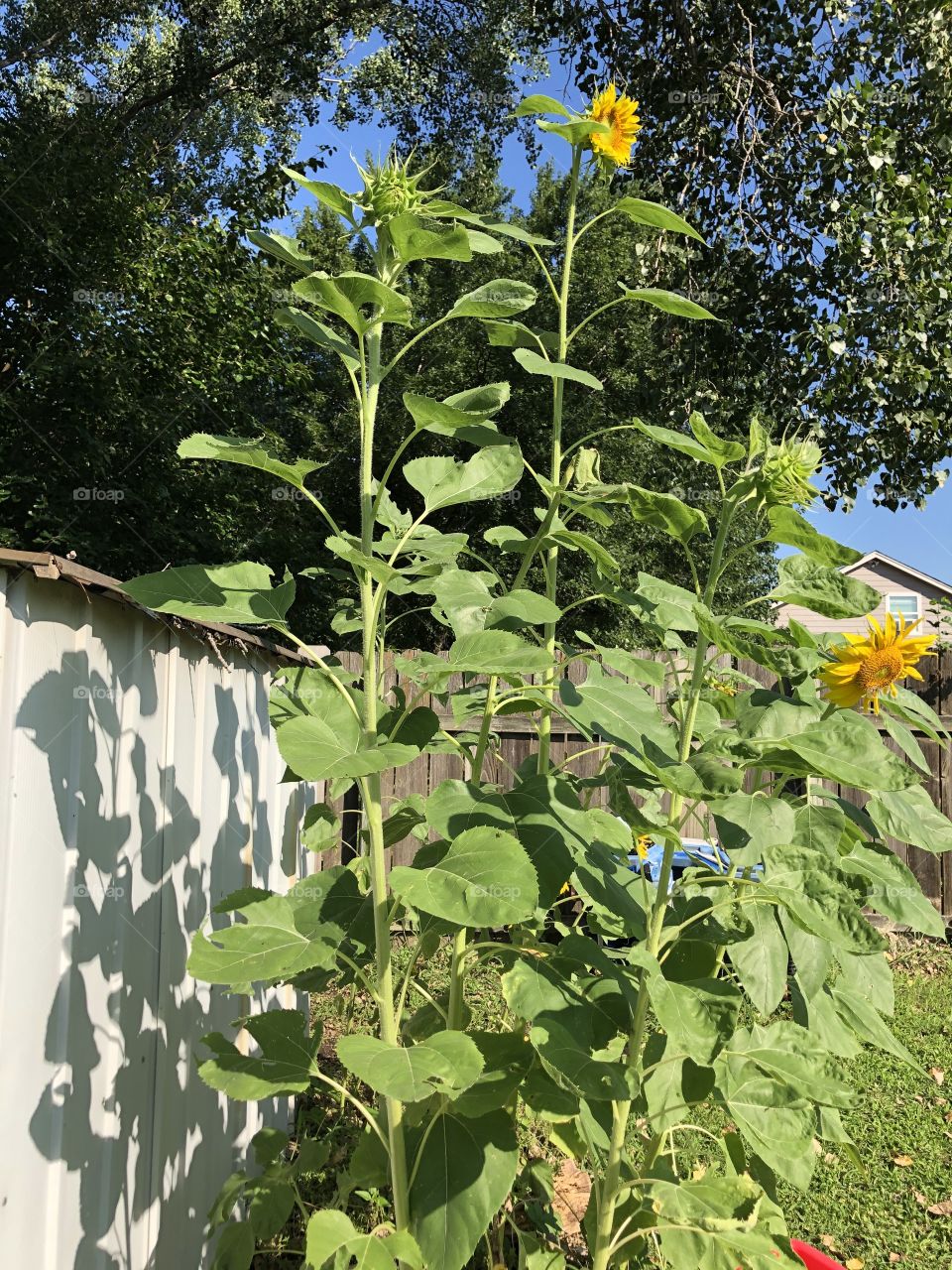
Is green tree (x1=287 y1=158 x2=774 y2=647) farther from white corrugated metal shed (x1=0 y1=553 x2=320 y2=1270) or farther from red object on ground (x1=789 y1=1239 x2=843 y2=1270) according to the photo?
red object on ground (x1=789 y1=1239 x2=843 y2=1270)

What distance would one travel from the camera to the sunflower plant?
1.29 m

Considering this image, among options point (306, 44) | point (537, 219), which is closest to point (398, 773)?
point (306, 44)

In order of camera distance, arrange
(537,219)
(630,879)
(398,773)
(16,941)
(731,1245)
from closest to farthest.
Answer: (16,941)
(731,1245)
(630,879)
(398,773)
(537,219)

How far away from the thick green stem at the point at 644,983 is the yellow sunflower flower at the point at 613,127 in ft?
2.48

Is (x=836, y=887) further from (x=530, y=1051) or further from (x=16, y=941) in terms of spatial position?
(x=16, y=941)

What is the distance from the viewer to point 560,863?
1.39 meters

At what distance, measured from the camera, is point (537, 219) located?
16.0 m

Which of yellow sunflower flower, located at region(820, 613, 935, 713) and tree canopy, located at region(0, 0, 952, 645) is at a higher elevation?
tree canopy, located at region(0, 0, 952, 645)

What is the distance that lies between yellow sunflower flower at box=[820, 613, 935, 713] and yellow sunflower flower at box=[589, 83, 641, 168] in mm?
1008

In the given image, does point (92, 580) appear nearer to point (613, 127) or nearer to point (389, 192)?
point (389, 192)

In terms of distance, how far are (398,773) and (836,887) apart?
184 inches

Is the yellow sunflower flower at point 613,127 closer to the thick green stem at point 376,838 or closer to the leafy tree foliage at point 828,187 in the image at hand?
the thick green stem at point 376,838

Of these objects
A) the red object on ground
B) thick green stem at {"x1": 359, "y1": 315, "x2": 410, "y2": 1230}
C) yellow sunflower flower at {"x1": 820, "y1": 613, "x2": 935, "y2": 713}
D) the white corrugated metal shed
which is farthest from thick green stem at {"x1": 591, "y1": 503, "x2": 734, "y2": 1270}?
the white corrugated metal shed

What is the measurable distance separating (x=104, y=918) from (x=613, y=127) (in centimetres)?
174
